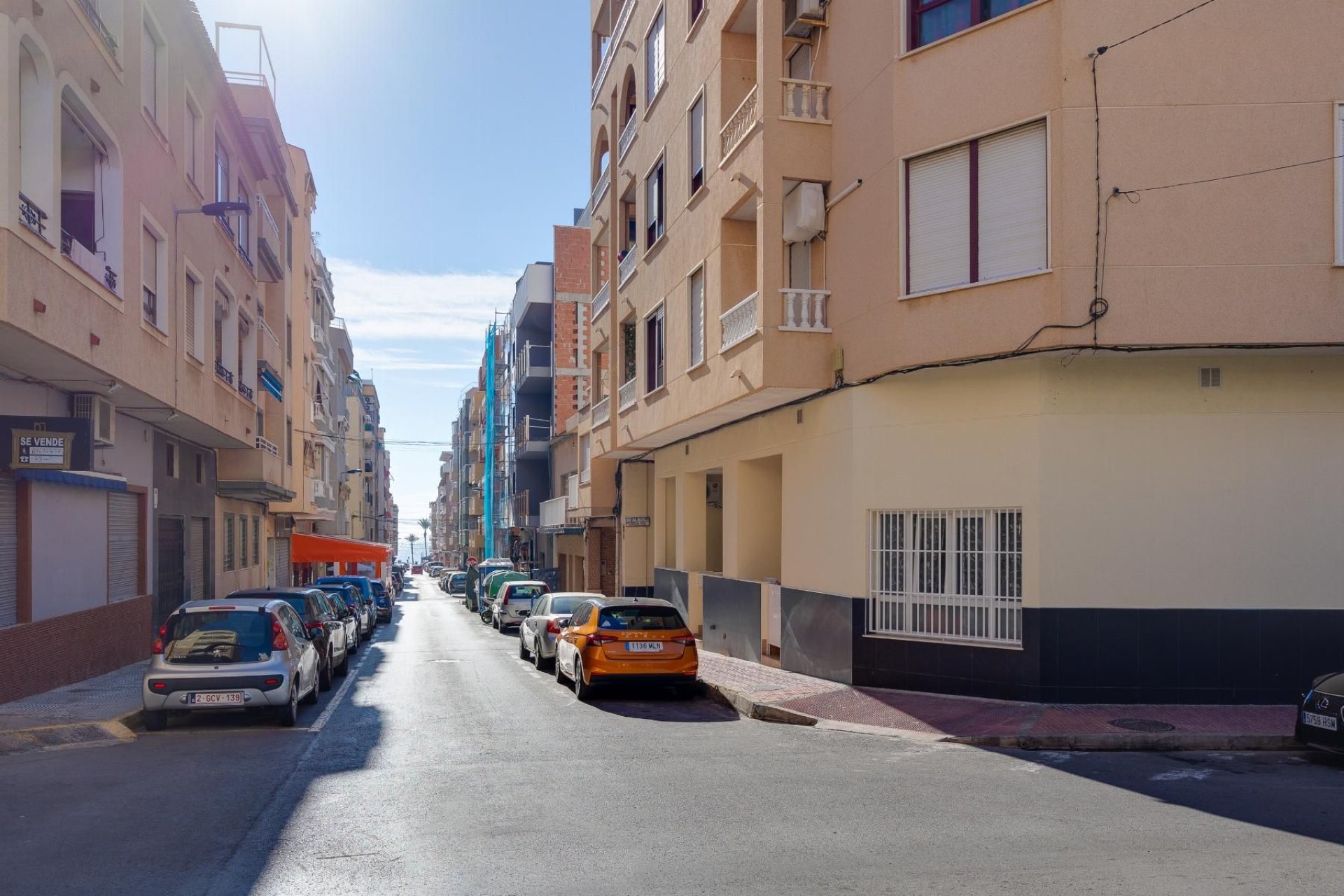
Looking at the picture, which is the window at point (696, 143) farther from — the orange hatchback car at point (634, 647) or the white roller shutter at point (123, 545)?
the white roller shutter at point (123, 545)

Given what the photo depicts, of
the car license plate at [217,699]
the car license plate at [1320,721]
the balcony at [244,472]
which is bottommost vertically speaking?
the car license plate at [217,699]

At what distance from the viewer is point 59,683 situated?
1536 cm

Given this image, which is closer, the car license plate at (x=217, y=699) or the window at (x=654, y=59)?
the car license plate at (x=217, y=699)

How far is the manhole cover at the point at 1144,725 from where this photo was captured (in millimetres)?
11719

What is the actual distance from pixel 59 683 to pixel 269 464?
1412 cm

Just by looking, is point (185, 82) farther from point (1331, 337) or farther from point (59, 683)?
point (1331, 337)

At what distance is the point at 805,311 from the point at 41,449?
10.1 m

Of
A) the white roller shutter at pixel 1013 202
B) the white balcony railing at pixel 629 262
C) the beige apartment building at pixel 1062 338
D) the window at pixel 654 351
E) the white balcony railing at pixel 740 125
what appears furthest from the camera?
the white balcony railing at pixel 629 262

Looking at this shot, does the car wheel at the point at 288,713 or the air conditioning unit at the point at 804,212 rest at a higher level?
the air conditioning unit at the point at 804,212

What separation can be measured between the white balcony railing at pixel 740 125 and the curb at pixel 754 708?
8307 millimetres

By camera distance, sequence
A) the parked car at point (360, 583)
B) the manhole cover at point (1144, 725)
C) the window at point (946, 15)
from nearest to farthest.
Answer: the manhole cover at point (1144, 725) → the window at point (946, 15) → the parked car at point (360, 583)

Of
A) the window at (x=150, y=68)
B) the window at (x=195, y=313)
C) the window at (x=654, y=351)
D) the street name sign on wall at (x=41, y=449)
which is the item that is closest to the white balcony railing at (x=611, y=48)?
the window at (x=654, y=351)

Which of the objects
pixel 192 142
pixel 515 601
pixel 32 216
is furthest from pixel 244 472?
pixel 32 216

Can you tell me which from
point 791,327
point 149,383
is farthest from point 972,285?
point 149,383
